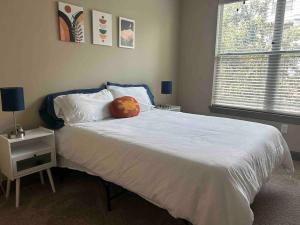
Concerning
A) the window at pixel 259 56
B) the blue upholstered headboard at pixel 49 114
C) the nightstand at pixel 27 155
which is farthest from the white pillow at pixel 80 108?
the window at pixel 259 56

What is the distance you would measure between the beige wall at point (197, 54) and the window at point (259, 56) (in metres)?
0.13

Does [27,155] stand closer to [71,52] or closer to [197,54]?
[71,52]

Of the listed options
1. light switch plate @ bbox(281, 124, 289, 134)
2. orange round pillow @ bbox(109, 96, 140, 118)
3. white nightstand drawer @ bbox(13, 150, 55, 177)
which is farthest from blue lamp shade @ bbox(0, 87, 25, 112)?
light switch plate @ bbox(281, 124, 289, 134)

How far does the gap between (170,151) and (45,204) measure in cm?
130

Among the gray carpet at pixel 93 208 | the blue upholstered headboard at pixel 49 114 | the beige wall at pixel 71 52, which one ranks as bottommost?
the gray carpet at pixel 93 208

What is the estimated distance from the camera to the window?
3.00 m

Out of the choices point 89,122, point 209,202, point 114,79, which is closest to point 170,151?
point 209,202

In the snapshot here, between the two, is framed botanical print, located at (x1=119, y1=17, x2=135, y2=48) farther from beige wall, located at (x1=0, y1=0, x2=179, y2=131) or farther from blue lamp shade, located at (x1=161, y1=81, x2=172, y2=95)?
blue lamp shade, located at (x1=161, y1=81, x2=172, y2=95)

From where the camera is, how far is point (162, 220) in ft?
5.99

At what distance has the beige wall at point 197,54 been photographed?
11.9 feet

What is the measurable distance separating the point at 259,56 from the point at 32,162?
317 centimetres

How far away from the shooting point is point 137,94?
3.08 meters

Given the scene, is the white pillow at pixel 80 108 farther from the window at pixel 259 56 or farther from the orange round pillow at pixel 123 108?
the window at pixel 259 56

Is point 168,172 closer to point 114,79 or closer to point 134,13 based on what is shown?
point 114,79
